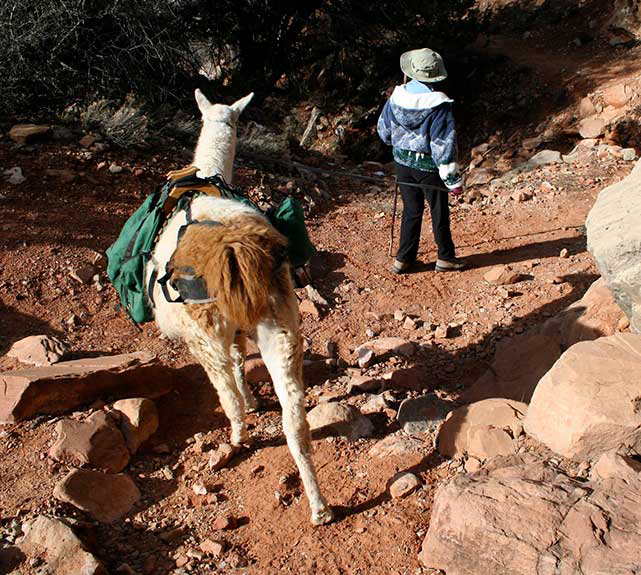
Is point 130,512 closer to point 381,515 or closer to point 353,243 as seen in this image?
point 381,515

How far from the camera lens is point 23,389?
4.49 metres

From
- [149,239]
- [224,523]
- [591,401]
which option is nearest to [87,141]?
[149,239]

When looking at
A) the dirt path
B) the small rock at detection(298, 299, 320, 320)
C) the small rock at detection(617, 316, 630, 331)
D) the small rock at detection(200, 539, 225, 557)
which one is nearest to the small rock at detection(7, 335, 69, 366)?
the dirt path

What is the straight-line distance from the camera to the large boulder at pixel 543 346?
15.3 ft

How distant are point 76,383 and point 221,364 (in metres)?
1.53

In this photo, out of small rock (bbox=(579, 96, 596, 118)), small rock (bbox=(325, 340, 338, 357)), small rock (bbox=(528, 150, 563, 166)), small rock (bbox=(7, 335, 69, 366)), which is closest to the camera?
small rock (bbox=(7, 335, 69, 366))

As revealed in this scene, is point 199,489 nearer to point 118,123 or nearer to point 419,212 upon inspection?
point 419,212

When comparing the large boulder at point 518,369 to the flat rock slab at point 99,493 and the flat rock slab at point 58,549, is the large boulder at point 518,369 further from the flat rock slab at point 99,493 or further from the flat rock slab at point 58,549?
the flat rock slab at point 58,549

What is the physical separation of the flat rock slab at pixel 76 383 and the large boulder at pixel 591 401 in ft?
9.41

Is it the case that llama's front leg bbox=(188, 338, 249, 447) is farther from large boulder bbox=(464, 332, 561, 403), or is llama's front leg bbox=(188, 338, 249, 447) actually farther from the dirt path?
large boulder bbox=(464, 332, 561, 403)

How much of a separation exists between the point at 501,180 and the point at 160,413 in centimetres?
636

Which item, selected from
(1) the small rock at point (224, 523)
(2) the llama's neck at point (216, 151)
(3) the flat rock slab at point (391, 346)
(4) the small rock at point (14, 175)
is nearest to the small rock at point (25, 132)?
(4) the small rock at point (14, 175)

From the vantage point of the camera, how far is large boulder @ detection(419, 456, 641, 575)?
2.77 meters

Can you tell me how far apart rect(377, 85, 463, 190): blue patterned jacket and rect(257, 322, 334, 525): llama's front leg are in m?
3.15
